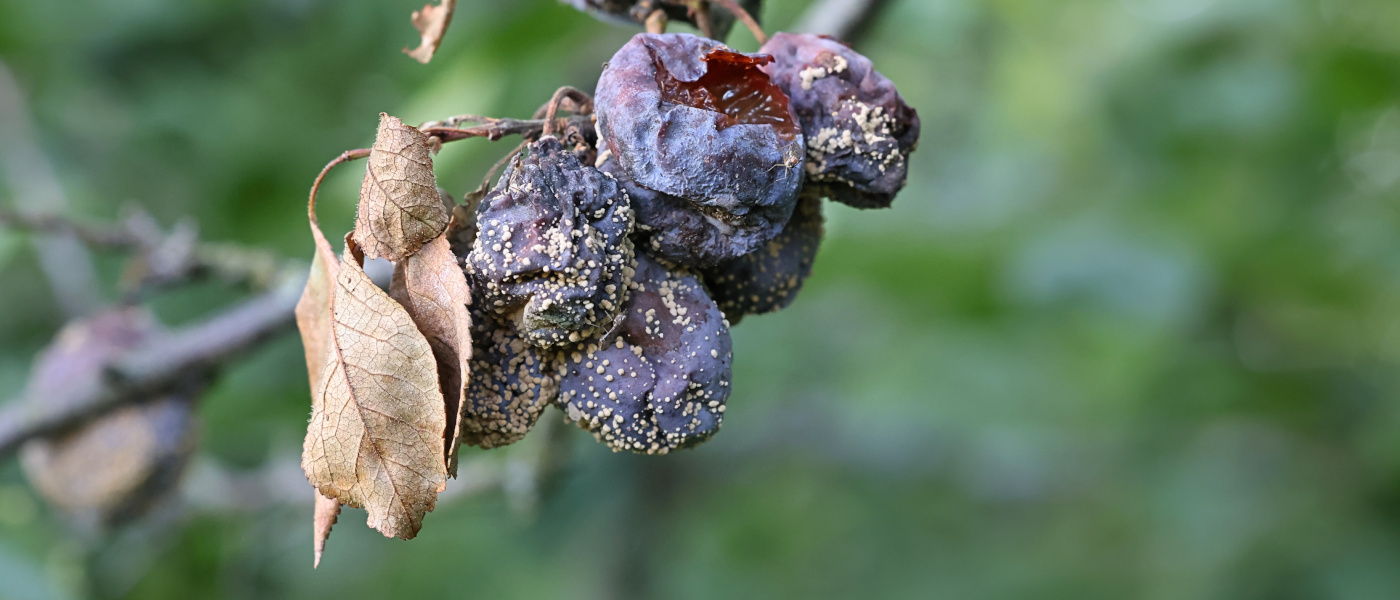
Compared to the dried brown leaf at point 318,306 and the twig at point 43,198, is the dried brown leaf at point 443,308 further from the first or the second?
Answer: the twig at point 43,198

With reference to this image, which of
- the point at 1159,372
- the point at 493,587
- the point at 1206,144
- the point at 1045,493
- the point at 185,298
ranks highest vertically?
the point at 1206,144

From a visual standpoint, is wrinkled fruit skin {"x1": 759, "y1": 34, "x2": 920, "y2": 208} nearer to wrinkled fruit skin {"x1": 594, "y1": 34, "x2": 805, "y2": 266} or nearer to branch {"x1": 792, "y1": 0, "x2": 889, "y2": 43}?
wrinkled fruit skin {"x1": 594, "y1": 34, "x2": 805, "y2": 266}

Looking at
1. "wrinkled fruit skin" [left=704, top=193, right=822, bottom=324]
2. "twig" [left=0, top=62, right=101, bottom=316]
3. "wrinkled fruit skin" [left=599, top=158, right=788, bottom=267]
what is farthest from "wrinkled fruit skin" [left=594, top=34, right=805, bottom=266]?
"twig" [left=0, top=62, right=101, bottom=316]

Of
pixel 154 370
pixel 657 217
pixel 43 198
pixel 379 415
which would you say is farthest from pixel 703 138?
pixel 43 198

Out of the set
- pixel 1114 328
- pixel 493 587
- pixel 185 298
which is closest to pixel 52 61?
pixel 185 298

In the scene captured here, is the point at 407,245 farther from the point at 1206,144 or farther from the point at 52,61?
the point at 52,61

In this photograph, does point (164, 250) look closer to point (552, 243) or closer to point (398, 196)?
point (398, 196)
